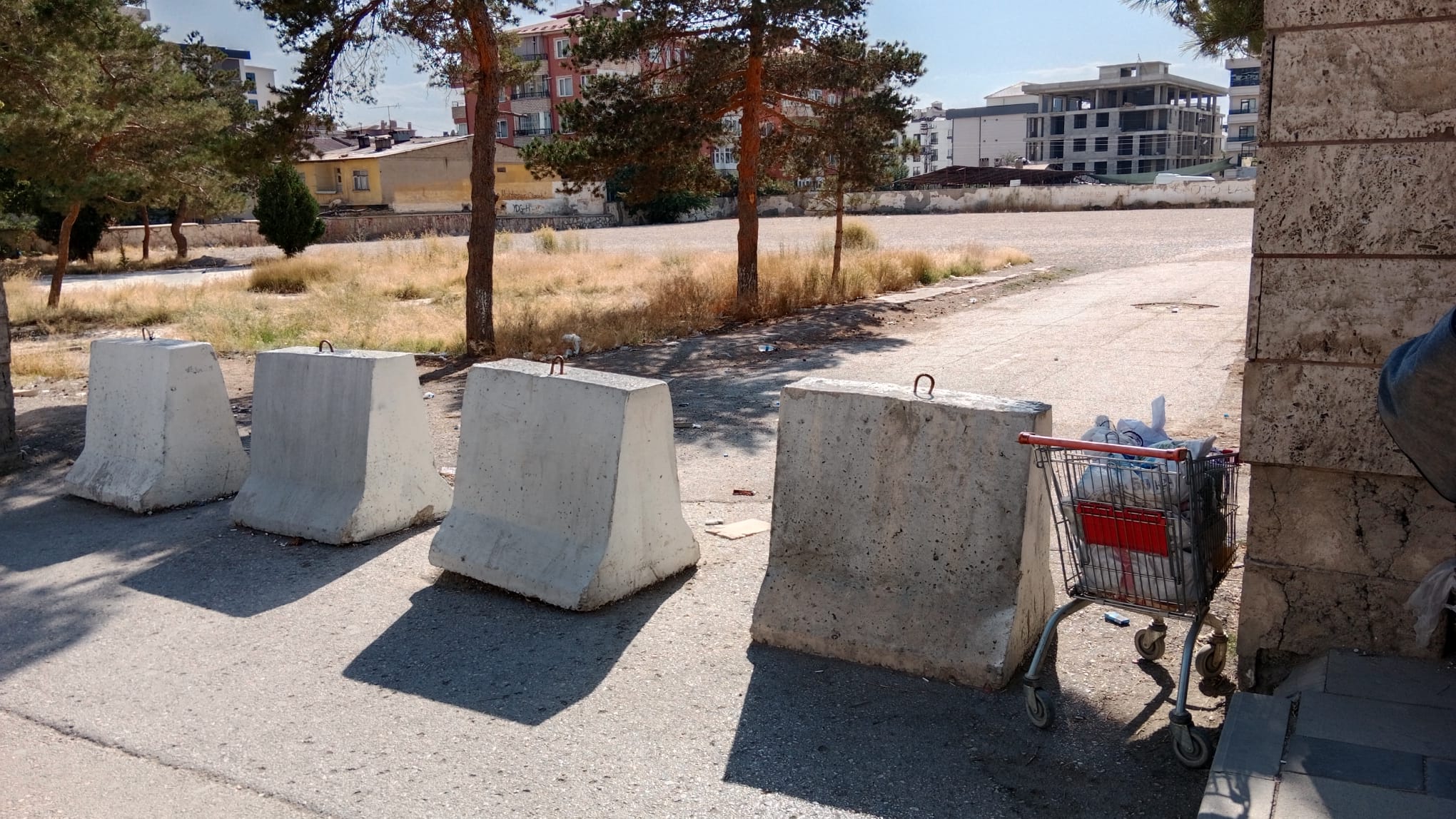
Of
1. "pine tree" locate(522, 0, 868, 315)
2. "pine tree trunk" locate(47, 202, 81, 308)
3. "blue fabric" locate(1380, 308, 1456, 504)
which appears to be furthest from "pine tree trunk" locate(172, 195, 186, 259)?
"blue fabric" locate(1380, 308, 1456, 504)

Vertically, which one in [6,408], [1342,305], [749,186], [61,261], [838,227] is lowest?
[6,408]

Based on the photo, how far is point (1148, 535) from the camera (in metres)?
3.92

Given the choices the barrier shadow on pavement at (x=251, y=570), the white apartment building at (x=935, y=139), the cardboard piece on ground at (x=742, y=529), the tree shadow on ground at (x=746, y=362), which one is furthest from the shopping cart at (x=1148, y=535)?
the white apartment building at (x=935, y=139)

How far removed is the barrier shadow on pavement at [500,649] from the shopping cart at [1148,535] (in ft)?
5.94

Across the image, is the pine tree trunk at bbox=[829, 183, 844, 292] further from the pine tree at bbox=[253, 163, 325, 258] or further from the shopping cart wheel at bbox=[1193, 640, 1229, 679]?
the pine tree at bbox=[253, 163, 325, 258]

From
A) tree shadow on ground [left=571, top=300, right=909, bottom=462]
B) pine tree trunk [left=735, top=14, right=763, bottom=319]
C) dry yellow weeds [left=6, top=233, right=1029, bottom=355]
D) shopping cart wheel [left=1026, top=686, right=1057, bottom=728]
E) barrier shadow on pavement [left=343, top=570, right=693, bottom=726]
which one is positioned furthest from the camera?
pine tree trunk [left=735, top=14, right=763, bottom=319]

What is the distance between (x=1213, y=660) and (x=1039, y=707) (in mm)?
807

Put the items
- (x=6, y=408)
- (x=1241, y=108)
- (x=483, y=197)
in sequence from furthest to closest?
(x=1241, y=108)
(x=483, y=197)
(x=6, y=408)

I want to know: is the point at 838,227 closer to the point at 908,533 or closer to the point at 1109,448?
the point at 908,533

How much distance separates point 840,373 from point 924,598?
25.1 feet

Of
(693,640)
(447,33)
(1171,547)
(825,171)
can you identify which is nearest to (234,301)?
(447,33)

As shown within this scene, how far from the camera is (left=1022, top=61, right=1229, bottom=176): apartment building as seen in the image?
113 meters

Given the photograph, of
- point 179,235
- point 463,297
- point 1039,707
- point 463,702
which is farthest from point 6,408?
point 179,235

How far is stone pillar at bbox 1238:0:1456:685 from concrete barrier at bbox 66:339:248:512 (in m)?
6.20
